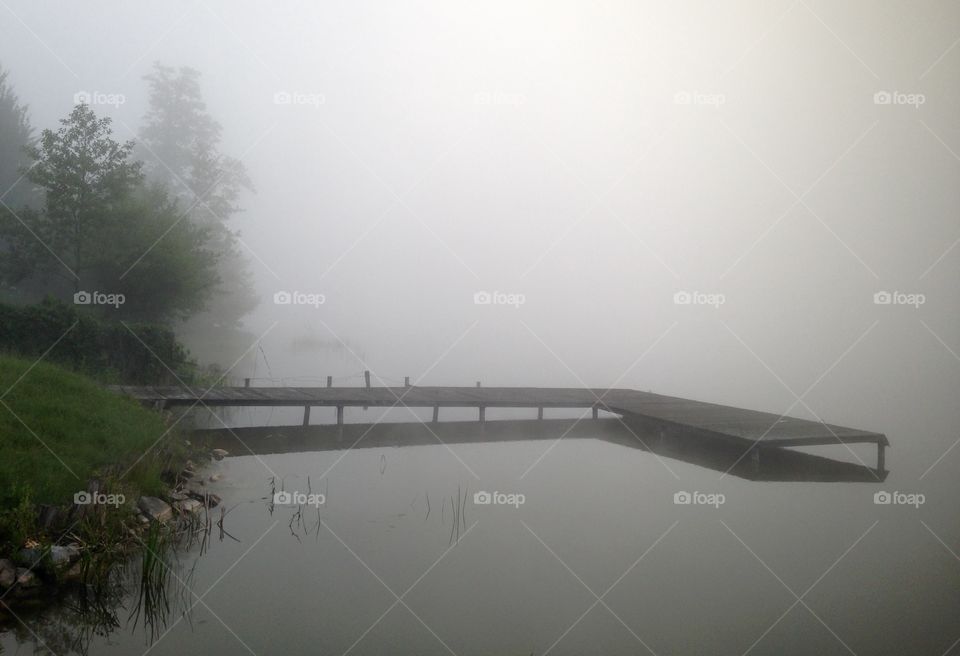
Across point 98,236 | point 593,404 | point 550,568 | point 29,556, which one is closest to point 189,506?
point 29,556

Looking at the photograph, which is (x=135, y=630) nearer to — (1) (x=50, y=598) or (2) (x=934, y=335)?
(1) (x=50, y=598)

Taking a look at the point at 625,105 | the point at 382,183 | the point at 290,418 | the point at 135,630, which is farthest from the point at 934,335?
the point at 625,105

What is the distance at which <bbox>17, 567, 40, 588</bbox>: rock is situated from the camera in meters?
6.53

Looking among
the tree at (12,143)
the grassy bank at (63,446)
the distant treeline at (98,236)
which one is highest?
the tree at (12,143)

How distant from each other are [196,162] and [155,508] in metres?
28.0

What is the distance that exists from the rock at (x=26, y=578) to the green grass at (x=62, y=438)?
2.82 feet

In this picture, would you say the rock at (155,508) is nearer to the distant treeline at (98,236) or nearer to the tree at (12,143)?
the distant treeline at (98,236)

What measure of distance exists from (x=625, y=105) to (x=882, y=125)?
8460cm

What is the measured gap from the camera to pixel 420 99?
6388 inches

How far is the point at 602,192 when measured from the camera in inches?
5871

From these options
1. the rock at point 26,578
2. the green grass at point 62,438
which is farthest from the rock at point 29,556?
the green grass at point 62,438

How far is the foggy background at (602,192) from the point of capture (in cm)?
3231

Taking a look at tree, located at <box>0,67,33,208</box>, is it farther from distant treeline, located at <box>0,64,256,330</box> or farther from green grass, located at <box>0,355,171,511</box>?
green grass, located at <box>0,355,171,511</box>

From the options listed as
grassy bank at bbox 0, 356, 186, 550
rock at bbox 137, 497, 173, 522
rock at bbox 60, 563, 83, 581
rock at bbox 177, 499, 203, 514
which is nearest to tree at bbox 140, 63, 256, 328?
grassy bank at bbox 0, 356, 186, 550
